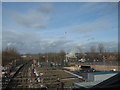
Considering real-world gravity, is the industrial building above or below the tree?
below

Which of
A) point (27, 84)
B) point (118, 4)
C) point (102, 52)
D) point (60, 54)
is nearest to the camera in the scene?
point (118, 4)

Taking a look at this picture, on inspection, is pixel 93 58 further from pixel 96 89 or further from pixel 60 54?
pixel 96 89

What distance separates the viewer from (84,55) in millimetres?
15250

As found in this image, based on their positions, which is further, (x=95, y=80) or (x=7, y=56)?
(x=7, y=56)

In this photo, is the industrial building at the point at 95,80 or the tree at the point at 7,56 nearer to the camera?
the industrial building at the point at 95,80

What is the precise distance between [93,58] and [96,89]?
44.2ft

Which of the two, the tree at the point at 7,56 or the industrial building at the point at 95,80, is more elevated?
the tree at the point at 7,56

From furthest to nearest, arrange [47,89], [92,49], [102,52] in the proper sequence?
[92,49], [102,52], [47,89]

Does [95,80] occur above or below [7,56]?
below

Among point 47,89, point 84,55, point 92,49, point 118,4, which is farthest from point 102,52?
point 118,4

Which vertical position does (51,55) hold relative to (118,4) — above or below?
below

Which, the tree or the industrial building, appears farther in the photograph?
the tree

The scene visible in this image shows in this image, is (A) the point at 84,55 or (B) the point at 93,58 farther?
(A) the point at 84,55

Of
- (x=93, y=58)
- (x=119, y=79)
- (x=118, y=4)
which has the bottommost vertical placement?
(x=93, y=58)
